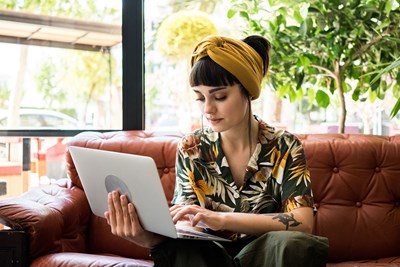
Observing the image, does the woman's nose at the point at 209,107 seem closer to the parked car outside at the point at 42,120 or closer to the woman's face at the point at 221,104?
the woman's face at the point at 221,104

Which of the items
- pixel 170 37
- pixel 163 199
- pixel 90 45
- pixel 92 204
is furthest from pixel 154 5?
pixel 163 199

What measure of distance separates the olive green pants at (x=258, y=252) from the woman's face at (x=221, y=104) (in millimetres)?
394

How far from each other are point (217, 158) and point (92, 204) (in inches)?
16.5

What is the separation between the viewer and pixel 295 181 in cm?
156

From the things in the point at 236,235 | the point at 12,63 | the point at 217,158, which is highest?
the point at 12,63

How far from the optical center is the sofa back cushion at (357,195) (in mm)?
2115

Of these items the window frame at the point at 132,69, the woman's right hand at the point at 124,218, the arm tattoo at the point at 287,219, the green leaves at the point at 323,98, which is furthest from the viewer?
the window frame at the point at 132,69

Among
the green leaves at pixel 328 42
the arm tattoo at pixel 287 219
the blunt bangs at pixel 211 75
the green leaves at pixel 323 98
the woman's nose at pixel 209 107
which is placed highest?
the green leaves at pixel 328 42

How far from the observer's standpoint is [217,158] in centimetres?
169

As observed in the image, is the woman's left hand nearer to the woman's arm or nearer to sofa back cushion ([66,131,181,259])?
the woman's arm

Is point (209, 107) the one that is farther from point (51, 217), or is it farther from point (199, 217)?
point (51, 217)

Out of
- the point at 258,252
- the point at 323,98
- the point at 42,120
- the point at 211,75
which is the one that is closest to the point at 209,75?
the point at 211,75

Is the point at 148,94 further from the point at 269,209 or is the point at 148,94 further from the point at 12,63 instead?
the point at 269,209

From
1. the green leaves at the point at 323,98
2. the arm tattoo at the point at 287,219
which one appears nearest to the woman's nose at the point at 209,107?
the arm tattoo at the point at 287,219
